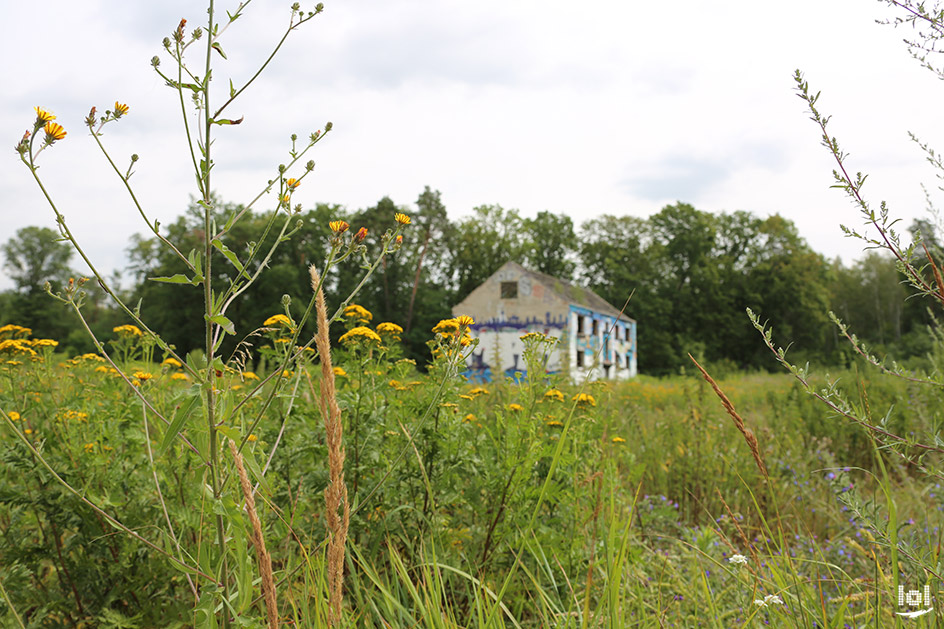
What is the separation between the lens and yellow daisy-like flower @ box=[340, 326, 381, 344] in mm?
2887

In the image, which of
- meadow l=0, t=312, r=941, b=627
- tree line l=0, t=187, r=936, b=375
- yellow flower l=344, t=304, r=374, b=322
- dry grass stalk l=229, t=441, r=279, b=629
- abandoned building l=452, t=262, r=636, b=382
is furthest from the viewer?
tree line l=0, t=187, r=936, b=375

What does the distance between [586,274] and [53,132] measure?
38789 millimetres

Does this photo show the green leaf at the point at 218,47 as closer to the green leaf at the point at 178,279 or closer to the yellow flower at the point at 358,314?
the green leaf at the point at 178,279

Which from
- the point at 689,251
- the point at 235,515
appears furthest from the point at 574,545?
the point at 689,251

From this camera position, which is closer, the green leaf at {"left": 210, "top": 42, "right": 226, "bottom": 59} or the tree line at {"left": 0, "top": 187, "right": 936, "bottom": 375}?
the green leaf at {"left": 210, "top": 42, "right": 226, "bottom": 59}

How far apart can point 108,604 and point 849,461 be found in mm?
6256

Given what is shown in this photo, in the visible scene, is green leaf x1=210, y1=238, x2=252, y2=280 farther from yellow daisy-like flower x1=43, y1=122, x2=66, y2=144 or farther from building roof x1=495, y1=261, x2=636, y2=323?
building roof x1=495, y1=261, x2=636, y2=323

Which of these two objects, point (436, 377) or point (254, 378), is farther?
point (254, 378)

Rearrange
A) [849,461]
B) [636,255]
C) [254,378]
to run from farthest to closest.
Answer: [636,255] < [849,461] < [254,378]

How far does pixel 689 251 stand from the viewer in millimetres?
37406

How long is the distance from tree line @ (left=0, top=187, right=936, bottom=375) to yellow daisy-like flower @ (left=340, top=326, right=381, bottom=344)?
2632cm

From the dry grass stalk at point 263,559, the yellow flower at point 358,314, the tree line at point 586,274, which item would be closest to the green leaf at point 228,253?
the dry grass stalk at point 263,559

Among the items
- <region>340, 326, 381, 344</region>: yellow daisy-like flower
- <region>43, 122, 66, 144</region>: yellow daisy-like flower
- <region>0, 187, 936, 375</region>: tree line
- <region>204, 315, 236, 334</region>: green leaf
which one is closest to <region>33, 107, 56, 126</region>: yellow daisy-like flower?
<region>43, 122, 66, 144</region>: yellow daisy-like flower

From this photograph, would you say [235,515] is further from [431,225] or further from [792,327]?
[792,327]
